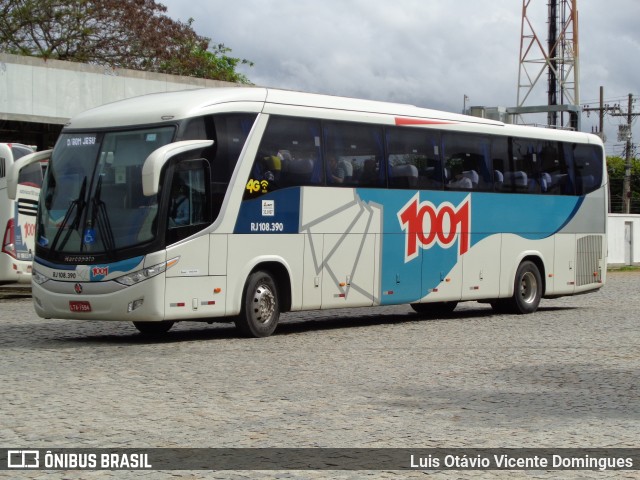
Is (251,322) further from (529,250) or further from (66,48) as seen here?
(66,48)

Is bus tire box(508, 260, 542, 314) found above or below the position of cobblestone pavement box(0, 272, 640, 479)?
above

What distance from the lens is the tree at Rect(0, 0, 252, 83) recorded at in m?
49.9

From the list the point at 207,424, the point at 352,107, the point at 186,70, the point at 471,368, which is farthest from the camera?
the point at 186,70

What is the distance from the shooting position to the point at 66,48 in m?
51.2

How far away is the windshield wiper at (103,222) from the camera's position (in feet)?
54.9

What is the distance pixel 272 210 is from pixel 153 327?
2635mm

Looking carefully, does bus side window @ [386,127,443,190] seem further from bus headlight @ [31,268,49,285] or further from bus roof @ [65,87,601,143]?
bus headlight @ [31,268,49,285]

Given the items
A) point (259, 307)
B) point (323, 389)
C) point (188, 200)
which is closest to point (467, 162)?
point (259, 307)

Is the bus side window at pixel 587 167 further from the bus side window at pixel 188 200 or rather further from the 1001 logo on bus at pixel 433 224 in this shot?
the bus side window at pixel 188 200

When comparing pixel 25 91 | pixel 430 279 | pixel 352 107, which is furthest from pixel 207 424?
pixel 25 91

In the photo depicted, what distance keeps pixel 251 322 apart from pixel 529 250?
8273 millimetres

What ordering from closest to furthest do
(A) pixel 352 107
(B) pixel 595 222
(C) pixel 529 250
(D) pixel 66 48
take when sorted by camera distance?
(A) pixel 352 107 < (C) pixel 529 250 < (B) pixel 595 222 < (D) pixel 66 48

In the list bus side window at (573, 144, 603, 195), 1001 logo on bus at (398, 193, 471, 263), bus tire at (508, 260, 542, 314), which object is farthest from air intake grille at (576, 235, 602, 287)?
1001 logo on bus at (398, 193, 471, 263)

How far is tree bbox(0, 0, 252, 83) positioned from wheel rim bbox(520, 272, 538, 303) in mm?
26717
